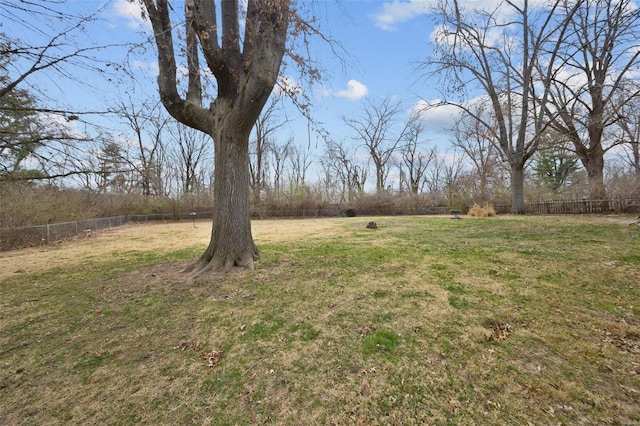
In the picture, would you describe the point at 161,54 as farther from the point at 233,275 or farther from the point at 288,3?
the point at 233,275

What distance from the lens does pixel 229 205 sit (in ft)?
14.3

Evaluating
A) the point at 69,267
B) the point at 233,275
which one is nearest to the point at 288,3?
the point at 233,275

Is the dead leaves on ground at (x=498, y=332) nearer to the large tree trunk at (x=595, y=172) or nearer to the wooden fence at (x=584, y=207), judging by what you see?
the wooden fence at (x=584, y=207)

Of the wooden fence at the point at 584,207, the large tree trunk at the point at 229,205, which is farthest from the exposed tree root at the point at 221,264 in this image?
the wooden fence at the point at 584,207

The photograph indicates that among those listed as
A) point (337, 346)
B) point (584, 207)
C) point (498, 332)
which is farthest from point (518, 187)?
point (337, 346)

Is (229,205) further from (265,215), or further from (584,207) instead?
(265,215)

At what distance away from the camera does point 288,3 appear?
12.5 feet

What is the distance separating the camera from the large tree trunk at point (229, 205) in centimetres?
422

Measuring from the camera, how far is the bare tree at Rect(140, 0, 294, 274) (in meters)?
3.85

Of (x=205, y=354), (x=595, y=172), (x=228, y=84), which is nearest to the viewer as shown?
(x=205, y=354)

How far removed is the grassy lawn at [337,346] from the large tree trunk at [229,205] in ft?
1.97

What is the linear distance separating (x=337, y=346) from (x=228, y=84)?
416 cm

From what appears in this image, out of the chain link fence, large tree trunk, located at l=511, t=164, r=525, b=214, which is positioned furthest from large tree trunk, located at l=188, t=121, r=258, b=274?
large tree trunk, located at l=511, t=164, r=525, b=214

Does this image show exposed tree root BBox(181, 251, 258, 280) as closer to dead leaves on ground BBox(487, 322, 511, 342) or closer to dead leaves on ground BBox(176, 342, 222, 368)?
dead leaves on ground BBox(176, 342, 222, 368)
